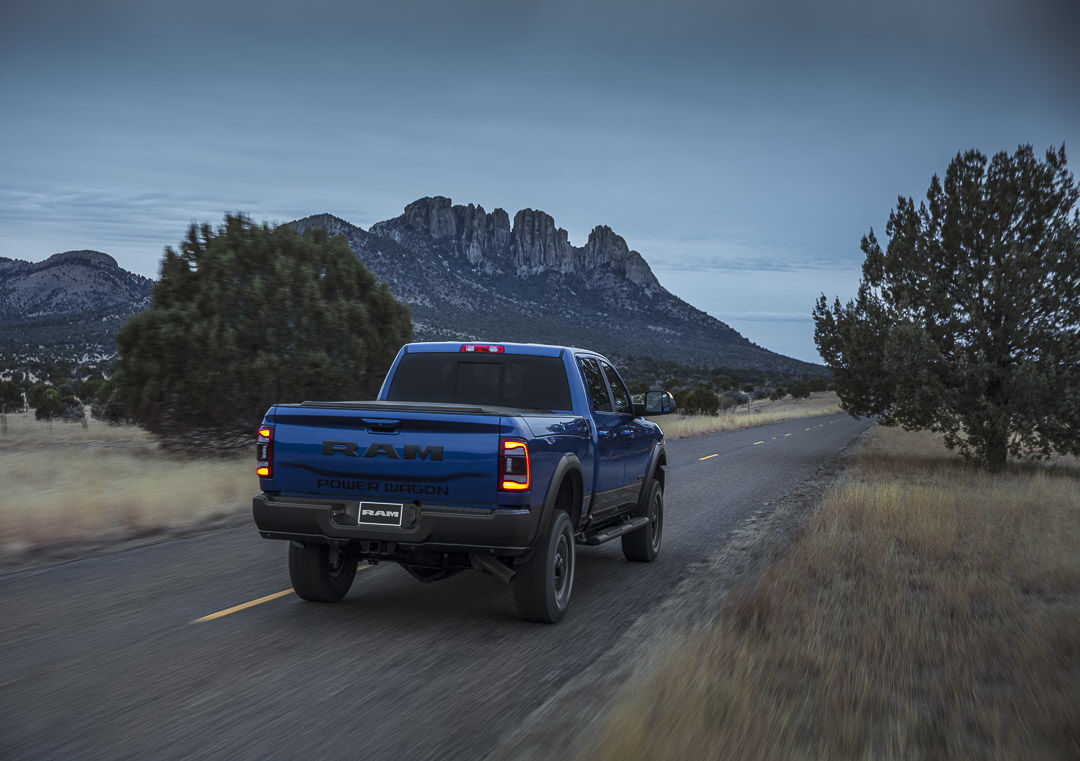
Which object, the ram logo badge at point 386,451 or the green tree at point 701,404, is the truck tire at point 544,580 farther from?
the green tree at point 701,404

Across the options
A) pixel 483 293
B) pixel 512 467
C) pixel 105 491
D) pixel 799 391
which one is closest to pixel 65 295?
pixel 483 293

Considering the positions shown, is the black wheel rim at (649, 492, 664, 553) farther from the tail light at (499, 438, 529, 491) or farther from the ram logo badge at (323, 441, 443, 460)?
the ram logo badge at (323, 441, 443, 460)

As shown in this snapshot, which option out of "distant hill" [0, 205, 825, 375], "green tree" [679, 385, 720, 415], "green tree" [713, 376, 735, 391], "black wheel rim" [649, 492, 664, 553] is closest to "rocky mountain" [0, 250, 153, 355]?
"distant hill" [0, 205, 825, 375]

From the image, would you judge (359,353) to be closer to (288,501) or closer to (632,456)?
(632,456)

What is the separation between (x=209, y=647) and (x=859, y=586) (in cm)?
500

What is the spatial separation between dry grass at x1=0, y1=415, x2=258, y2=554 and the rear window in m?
4.68

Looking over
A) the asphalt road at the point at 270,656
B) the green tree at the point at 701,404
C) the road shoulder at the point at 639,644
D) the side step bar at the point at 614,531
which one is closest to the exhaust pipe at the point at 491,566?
the asphalt road at the point at 270,656

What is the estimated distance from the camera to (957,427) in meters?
19.0

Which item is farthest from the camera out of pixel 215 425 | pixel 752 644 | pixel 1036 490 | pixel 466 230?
pixel 466 230

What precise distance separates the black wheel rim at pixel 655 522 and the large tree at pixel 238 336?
10330 mm

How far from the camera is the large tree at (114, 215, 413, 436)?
17.4 meters

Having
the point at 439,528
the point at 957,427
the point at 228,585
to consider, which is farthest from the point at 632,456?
the point at 957,427

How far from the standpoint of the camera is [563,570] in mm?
6672

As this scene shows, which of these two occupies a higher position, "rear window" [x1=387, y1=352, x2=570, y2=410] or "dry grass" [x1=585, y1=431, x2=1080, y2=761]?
"rear window" [x1=387, y1=352, x2=570, y2=410]
